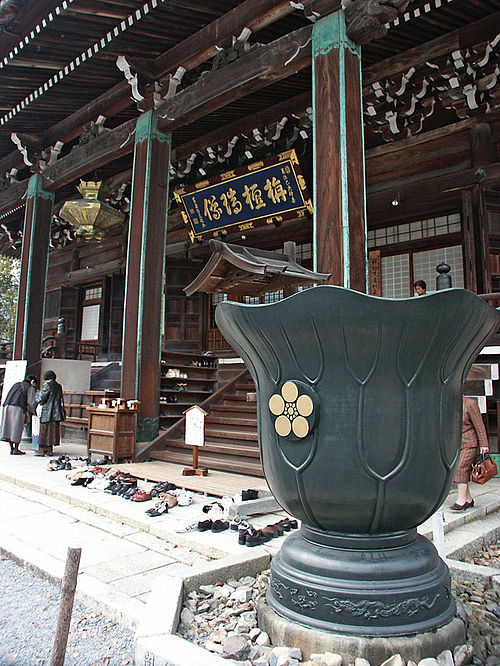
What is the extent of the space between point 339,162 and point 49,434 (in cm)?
675

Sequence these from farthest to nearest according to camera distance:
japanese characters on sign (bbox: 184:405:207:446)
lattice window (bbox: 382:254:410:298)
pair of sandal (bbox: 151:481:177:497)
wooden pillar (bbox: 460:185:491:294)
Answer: lattice window (bbox: 382:254:410:298) → wooden pillar (bbox: 460:185:491:294) → japanese characters on sign (bbox: 184:405:207:446) → pair of sandal (bbox: 151:481:177:497)

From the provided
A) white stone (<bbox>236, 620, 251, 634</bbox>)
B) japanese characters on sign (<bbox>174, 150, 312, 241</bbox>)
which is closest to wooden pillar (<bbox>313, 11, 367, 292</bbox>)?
japanese characters on sign (<bbox>174, 150, 312, 241</bbox>)

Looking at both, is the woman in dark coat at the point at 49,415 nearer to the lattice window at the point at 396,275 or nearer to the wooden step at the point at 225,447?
the wooden step at the point at 225,447

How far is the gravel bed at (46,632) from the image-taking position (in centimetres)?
232

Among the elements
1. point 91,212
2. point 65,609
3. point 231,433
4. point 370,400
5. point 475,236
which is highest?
point 91,212

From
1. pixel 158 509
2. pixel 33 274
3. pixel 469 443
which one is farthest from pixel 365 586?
pixel 33 274

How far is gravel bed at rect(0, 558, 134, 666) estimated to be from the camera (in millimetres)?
2316

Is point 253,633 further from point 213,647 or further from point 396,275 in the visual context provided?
point 396,275

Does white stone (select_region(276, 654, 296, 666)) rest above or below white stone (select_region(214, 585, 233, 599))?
above

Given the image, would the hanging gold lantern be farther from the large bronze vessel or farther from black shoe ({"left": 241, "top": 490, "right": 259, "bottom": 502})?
the large bronze vessel

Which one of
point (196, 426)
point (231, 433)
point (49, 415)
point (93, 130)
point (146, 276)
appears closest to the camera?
point (196, 426)

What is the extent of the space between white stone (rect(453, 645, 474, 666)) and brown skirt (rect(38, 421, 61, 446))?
8.03 metres

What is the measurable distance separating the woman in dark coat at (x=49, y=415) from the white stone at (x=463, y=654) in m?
7.94

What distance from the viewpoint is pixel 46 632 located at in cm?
262
